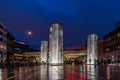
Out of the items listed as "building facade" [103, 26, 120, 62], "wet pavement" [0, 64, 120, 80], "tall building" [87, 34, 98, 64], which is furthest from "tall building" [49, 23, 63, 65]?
"building facade" [103, 26, 120, 62]

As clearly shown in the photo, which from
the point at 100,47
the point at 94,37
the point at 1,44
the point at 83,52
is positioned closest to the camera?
the point at 94,37

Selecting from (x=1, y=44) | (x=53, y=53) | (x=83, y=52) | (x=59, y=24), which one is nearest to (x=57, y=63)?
(x=53, y=53)

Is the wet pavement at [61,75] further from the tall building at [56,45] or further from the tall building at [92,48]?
the tall building at [92,48]

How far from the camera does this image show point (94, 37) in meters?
101

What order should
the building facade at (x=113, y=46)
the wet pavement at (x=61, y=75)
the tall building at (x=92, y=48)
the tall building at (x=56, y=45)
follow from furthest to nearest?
1. the building facade at (x=113, y=46)
2. the tall building at (x=92, y=48)
3. the tall building at (x=56, y=45)
4. the wet pavement at (x=61, y=75)

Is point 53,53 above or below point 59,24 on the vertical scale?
below

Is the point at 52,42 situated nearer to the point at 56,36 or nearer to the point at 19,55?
the point at 56,36

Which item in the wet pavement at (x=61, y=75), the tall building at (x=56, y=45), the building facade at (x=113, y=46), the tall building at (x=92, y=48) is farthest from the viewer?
the building facade at (x=113, y=46)

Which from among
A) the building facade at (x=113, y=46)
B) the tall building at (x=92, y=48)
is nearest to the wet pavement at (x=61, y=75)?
the tall building at (x=92, y=48)

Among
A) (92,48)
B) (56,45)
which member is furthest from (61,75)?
(92,48)

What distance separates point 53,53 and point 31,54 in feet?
385

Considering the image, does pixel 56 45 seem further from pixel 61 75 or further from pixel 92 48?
pixel 61 75

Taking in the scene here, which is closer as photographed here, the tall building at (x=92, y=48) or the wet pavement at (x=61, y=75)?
the wet pavement at (x=61, y=75)

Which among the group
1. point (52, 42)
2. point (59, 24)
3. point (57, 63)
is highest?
point (59, 24)
